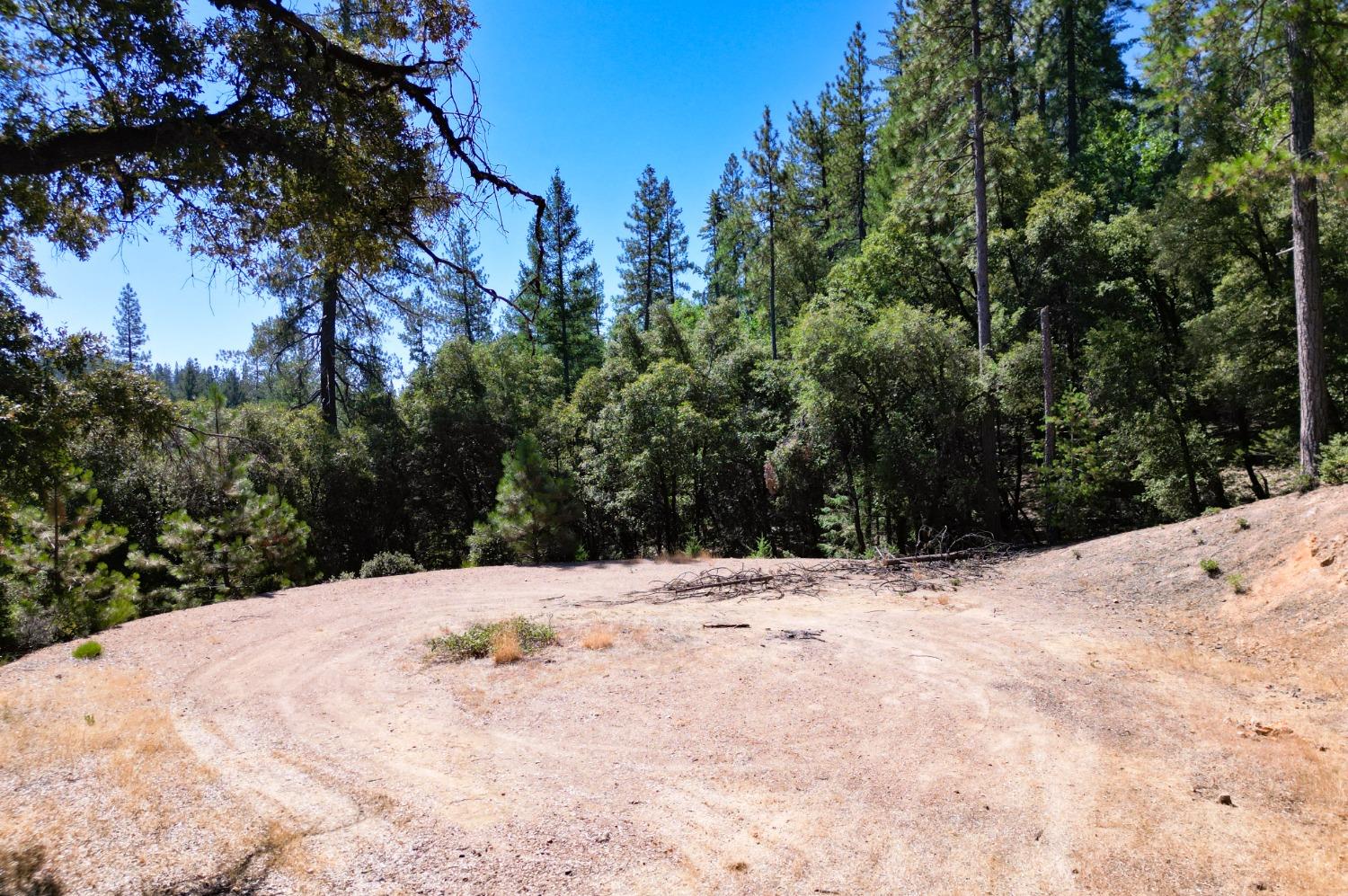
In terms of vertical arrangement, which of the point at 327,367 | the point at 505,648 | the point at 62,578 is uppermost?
the point at 327,367

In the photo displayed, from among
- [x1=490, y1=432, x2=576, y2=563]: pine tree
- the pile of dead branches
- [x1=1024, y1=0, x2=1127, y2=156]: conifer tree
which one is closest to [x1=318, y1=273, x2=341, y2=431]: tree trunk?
[x1=490, y1=432, x2=576, y2=563]: pine tree

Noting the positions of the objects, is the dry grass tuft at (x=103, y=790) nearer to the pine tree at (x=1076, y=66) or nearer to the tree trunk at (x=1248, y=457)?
the tree trunk at (x=1248, y=457)

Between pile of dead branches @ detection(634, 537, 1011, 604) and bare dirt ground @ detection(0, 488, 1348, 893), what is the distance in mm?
2083

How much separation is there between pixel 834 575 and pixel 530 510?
769 cm

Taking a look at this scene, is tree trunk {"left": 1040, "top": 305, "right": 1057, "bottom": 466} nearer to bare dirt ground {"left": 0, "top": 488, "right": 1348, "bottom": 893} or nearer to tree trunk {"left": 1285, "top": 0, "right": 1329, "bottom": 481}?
tree trunk {"left": 1285, "top": 0, "right": 1329, "bottom": 481}

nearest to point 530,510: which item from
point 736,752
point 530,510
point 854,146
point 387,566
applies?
point 530,510

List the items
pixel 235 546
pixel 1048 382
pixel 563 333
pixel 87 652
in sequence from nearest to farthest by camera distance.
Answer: pixel 87 652, pixel 235 546, pixel 1048 382, pixel 563 333

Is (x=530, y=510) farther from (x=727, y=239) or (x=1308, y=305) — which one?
(x=727, y=239)

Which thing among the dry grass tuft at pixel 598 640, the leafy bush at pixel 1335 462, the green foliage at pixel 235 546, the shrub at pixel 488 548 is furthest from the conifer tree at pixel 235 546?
the leafy bush at pixel 1335 462

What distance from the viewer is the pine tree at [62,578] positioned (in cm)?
979

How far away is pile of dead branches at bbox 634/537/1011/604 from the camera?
38.3 feet

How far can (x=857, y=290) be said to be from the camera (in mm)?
22609

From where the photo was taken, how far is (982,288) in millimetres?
16469

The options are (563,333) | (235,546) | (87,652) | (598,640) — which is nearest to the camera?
(598,640)
